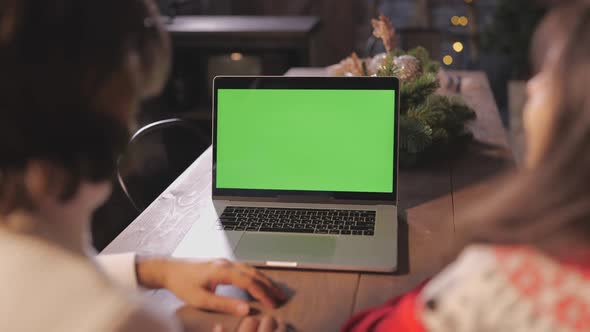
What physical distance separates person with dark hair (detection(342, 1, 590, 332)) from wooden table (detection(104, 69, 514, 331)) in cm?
6

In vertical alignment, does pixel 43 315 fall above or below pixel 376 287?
above

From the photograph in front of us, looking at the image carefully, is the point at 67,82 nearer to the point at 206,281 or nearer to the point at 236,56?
the point at 206,281

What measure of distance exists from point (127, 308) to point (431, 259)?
0.59 m

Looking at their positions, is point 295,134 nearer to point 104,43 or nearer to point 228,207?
point 228,207

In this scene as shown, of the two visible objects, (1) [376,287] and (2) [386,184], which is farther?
(2) [386,184]

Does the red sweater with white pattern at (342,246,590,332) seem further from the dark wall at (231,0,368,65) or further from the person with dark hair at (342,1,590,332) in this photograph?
the dark wall at (231,0,368,65)

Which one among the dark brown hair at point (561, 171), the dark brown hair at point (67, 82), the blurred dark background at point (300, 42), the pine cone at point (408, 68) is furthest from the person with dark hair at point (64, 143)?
the blurred dark background at point (300, 42)

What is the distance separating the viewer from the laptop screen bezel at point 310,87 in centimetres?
125

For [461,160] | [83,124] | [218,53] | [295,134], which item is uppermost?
[83,124]

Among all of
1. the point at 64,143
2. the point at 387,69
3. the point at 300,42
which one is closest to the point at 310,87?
the point at 387,69

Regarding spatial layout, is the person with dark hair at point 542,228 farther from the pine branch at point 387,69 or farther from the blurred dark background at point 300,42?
the blurred dark background at point 300,42

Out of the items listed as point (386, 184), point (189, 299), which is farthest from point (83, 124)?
point (386, 184)

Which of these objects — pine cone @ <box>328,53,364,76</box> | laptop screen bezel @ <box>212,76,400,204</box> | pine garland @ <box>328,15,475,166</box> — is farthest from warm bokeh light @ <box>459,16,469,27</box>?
laptop screen bezel @ <box>212,76,400,204</box>

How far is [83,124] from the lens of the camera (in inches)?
23.5
